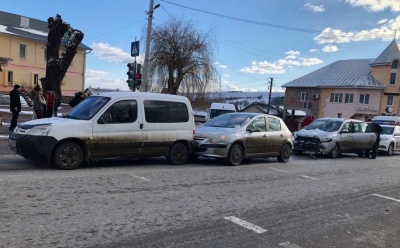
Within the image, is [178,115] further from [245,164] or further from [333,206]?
[333,206]

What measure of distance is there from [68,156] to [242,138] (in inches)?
194

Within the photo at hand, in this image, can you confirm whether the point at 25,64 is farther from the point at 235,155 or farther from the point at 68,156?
the point at 68,156

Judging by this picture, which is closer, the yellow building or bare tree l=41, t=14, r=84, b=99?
bare tree l=41, t=14, r=84, b=99

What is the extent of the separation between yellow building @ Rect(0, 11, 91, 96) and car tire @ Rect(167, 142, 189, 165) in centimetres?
3779

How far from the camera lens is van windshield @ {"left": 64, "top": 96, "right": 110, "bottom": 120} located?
8289mm

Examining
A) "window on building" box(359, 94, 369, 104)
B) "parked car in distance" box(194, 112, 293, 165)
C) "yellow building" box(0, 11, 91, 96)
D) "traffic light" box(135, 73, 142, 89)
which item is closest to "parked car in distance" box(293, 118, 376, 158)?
"parked car in distance" box(194, 112, 293, 165)

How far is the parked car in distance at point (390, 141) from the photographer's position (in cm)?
1938

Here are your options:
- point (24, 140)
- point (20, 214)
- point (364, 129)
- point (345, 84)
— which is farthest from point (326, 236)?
point (345, 84)

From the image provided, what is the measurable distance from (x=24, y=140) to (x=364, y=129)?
14.3m

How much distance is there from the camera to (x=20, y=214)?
15.6 feet

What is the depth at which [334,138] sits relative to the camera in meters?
15.0

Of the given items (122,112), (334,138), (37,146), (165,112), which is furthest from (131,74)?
(37,146)

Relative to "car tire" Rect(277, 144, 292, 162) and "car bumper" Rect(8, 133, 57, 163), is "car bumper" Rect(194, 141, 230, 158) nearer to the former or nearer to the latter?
"car tire" Rect(277, 144, 292, 162)

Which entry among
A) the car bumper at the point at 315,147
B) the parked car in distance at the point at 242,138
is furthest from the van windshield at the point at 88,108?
the car bumper at the point at 315,147
